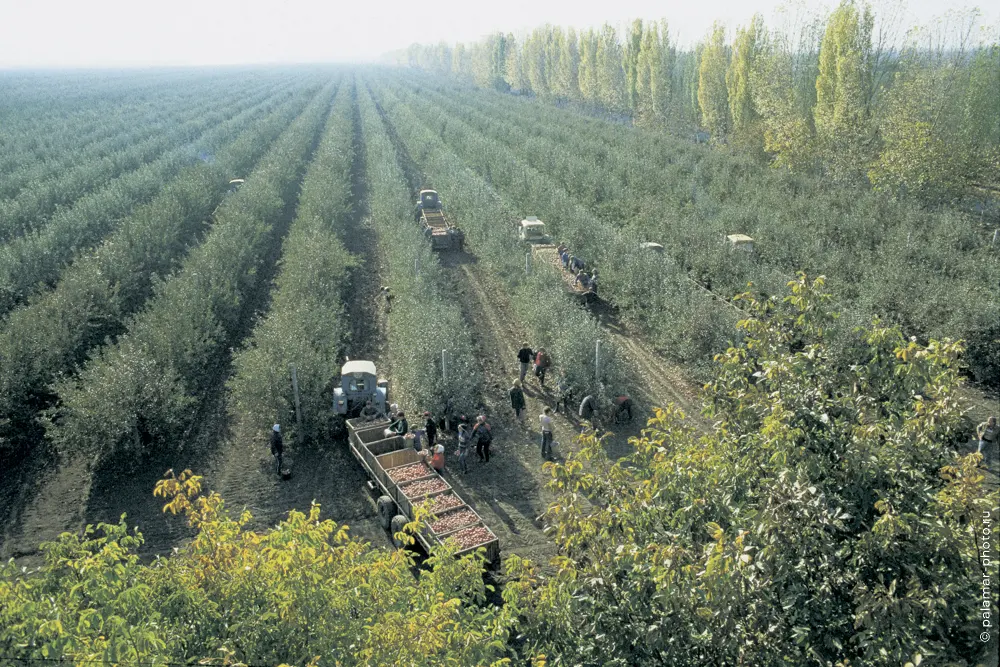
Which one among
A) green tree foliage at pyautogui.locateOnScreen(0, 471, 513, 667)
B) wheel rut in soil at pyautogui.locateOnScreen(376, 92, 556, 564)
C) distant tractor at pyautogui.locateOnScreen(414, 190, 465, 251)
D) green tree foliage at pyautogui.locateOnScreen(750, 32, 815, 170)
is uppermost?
green tree foliage at pyautogui.locateOnScreen(750, 32, 815, 170)

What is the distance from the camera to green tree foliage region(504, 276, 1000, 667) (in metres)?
5.07

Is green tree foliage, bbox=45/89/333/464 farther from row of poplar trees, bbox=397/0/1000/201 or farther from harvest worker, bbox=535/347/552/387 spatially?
row of poplar trees, bbox=397/0/1000/201

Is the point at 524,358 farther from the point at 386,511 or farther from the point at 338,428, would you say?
the point at 386,511

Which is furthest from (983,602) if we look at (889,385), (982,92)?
(982,92)

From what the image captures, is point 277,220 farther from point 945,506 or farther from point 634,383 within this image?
point 945,506

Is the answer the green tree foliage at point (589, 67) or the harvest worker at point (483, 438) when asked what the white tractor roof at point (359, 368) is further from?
the green tree foliage at point (589, 67)

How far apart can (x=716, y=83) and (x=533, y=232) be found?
97.0 ft

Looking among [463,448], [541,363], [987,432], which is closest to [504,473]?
[463,448]

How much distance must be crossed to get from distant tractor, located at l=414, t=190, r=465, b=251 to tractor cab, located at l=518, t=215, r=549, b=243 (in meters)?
2.92

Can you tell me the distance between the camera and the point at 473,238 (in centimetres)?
3138

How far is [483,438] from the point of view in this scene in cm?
1541

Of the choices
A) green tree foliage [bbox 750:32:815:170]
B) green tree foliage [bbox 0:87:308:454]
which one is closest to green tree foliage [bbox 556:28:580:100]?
green tree foliage [bbox 750:32:815:170]

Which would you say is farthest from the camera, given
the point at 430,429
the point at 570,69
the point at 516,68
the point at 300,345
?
the point at 516,68

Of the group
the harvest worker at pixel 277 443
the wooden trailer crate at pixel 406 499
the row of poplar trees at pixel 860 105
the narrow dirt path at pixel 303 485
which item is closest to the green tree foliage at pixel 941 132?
the row of poplar trees at pixel 860 105
